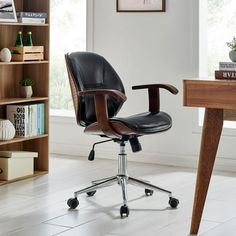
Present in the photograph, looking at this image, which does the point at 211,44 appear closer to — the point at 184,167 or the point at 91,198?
the point at 184,167

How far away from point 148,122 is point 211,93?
0.83m

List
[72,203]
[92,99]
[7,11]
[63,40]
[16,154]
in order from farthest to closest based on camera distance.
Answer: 1. [63,40]
2. [16,154]
3. [7,11]
4. [92,99]
5. [72,203]

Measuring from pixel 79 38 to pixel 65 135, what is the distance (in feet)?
3.07

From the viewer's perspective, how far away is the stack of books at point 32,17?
5.17 m

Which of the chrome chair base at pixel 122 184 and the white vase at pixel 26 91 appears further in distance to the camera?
the white vase at pixel 26 91

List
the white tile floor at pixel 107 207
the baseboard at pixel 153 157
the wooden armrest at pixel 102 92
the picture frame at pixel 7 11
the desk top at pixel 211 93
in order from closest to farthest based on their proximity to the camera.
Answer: the desk top at pixel 211 93 → the white tile floor at pixel 107 207 → the wooden armrest at pixel 102 92 → the picture frame at pixel 7 11 → the baseboard at pixel 153 157

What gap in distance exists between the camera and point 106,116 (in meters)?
4.24

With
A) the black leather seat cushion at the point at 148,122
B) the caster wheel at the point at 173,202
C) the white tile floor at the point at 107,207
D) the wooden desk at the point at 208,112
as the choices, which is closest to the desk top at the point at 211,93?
the wooden desk at the point at 208,112

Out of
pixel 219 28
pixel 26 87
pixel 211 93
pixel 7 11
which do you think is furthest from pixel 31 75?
pixel 211 93

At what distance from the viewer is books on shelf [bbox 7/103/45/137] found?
17.3 feet

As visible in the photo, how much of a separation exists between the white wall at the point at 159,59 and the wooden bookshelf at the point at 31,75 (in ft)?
2.69

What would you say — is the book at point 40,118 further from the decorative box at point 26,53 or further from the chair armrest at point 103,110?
the chair armrest at point 103,110

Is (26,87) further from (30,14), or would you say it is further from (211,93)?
(211,93)

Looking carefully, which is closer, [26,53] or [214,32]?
[26,53]
